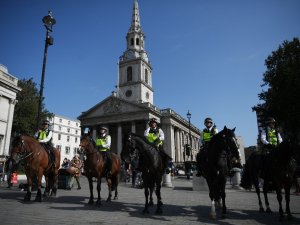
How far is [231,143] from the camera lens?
6992mm

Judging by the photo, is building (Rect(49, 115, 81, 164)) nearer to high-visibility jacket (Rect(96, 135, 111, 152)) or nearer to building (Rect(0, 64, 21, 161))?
building (Rect(0, 64, 21, 161))

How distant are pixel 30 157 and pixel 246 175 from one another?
8.48 m

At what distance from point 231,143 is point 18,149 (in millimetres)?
7589

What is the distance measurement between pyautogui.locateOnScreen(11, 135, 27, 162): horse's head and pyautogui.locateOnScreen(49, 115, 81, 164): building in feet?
262

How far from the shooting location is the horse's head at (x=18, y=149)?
8716 millimetres

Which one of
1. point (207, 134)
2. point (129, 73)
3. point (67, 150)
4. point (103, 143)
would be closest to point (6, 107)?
point (103, 143)

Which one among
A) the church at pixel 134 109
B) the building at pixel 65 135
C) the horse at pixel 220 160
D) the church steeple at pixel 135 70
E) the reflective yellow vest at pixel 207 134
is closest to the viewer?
the horse at pixel 220 160

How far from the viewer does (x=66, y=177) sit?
16.7 m

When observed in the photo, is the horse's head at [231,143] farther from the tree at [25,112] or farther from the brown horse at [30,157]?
the tree at [25,112]

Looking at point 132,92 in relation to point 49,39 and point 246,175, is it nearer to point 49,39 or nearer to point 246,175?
point 49,39

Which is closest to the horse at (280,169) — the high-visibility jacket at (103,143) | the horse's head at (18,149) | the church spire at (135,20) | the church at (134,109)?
the high-visibility jacket at (103,143)

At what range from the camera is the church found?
57.3m

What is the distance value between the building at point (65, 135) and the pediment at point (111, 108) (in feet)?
92.6

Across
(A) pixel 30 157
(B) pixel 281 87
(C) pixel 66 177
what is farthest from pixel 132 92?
(A) pixel 30 157
